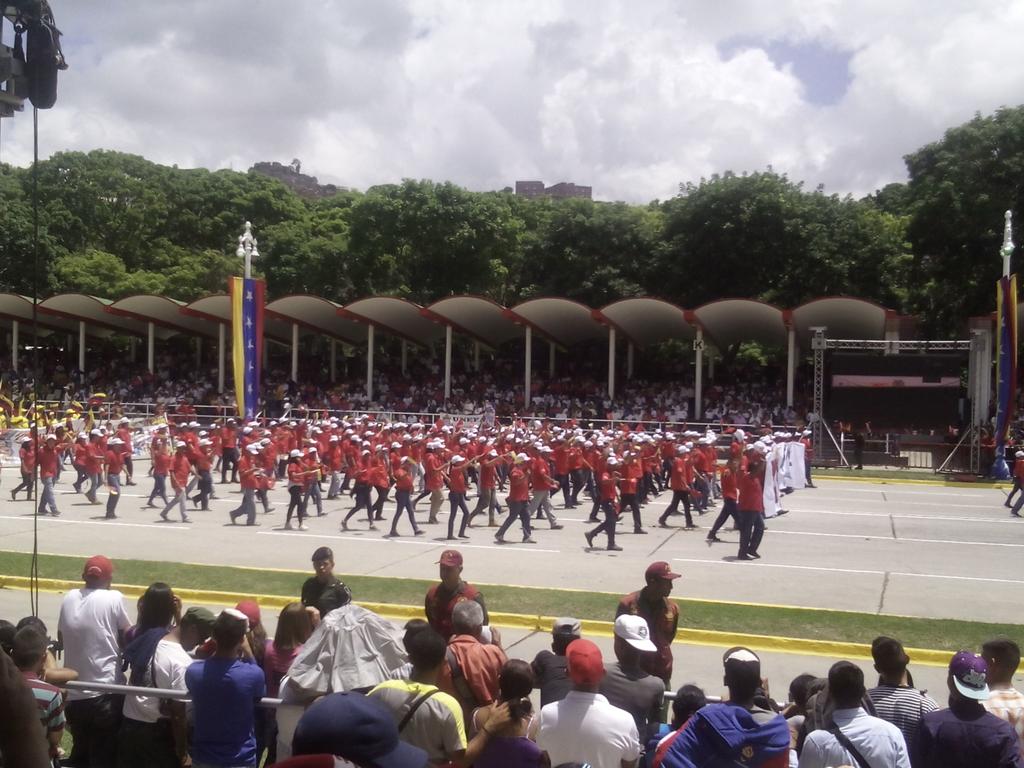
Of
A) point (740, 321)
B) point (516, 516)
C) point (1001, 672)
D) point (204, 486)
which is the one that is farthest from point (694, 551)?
point (740, 321)

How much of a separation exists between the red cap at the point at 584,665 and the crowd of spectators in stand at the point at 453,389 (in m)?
30.2

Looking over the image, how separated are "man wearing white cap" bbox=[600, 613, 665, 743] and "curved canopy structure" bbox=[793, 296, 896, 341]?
30836 millimetres

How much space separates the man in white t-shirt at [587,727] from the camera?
13.9ft

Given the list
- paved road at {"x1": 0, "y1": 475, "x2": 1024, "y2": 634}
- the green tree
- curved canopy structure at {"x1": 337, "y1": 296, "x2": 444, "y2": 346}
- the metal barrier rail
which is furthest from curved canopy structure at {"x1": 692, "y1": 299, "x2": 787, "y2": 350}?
the metal barrier rail

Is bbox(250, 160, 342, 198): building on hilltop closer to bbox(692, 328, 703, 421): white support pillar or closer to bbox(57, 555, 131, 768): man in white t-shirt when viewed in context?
bbox(692, 328, 703, 421): white support pillar

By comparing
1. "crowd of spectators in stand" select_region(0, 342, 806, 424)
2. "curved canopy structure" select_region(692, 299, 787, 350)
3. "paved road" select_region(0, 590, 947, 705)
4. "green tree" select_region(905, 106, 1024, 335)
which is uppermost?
"green tree" select_region(905, 106, 1024, 335)

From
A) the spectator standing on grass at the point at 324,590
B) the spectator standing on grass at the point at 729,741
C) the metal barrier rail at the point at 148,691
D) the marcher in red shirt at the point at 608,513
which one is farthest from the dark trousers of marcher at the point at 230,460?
the spectator standing on grass at the point at 729,741

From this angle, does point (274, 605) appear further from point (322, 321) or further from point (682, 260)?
point (682, 260)

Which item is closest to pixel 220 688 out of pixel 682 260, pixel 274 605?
pixel 274 605

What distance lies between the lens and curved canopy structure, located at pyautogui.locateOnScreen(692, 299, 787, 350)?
35.7m

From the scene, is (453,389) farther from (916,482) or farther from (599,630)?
(599,630)

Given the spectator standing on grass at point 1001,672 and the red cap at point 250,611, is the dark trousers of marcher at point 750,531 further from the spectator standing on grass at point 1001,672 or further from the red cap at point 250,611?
the red cap at point 250,611

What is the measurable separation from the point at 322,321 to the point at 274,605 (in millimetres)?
32774

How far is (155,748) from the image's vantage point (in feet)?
17.4
